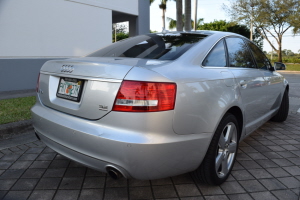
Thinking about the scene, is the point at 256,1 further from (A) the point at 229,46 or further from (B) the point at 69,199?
(B) the point at 69,199

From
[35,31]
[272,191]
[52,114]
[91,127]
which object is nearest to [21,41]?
[35,31]

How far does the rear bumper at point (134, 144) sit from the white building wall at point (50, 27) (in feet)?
21.5

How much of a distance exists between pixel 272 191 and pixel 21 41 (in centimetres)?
770

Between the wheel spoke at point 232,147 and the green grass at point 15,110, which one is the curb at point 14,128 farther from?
the wheel spoke at point 232,147

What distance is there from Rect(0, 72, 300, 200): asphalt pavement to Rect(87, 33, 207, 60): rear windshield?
1.26 m

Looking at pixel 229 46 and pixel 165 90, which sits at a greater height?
pixel 229 46

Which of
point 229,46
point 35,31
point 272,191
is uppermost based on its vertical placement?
point 35,31

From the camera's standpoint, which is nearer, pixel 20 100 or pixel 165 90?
Answer: pixel 165 90

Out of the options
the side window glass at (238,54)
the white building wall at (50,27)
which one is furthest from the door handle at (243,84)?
the white building wall at (50,27)

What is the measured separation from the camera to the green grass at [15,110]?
440cm

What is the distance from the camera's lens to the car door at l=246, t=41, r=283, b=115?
11.9 ft

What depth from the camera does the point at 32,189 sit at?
246 centimetres

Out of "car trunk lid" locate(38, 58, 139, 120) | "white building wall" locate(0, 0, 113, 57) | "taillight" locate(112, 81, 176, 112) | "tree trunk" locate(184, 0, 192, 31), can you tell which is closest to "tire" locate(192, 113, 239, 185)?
"taillight" locate(112, 81, 176, 112)

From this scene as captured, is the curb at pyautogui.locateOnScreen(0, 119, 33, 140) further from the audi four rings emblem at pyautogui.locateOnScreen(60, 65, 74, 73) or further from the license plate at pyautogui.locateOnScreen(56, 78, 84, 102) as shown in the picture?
the audi four rings emblem at pyautogui.locateOnScreen(60, 65, 74, 73)
